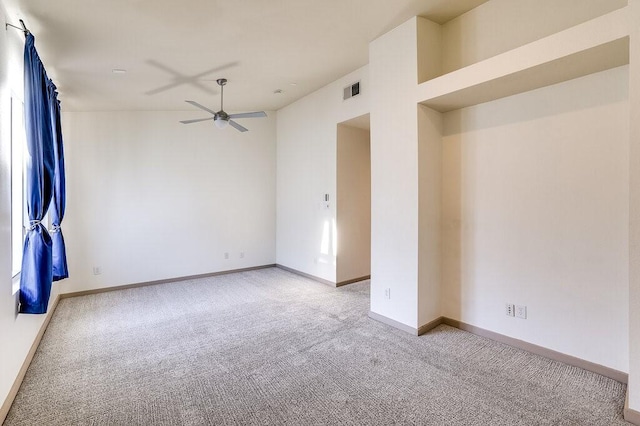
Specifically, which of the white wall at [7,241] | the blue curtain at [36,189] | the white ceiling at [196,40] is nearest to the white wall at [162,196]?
the white ceiling at [196,40]

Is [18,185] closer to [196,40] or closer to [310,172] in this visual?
[196,40]

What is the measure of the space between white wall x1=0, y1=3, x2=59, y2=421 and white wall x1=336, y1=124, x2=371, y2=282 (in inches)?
148

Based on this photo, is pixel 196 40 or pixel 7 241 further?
pixel 196 40

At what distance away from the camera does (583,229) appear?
8.73 feet

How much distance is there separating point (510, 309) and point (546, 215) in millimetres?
956

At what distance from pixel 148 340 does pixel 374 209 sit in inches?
111

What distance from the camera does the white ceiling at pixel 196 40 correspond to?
272 cm

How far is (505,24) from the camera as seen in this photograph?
299 cm

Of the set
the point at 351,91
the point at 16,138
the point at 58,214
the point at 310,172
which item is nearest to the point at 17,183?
the point at 16,138

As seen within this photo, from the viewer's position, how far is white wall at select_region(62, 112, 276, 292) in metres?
5.04

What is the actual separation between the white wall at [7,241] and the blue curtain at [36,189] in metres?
0.11

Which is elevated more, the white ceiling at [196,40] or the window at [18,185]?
the white ceiling at [196,40]

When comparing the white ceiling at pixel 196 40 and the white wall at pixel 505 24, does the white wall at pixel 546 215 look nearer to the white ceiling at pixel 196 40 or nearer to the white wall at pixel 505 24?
the white wall at pixel 505 24

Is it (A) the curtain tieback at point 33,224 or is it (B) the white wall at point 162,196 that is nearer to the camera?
(A) the curtain tieback at point 33,224
